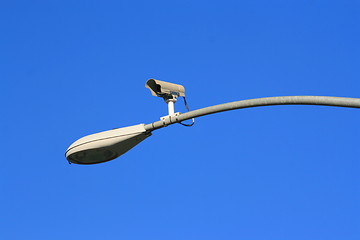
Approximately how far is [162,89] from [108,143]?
1.05 metres

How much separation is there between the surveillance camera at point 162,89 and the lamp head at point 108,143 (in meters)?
0.54

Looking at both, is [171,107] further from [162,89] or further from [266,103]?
[266,103]

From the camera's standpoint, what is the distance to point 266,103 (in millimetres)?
9133

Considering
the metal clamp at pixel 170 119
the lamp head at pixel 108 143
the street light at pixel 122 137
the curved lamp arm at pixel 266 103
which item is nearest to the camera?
the curved lamp arm at pixel 266 103

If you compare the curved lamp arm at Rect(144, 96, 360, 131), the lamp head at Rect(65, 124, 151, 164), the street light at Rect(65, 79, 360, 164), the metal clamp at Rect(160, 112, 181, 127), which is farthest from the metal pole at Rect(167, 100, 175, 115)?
the lamp head at Rect(65, 124, 151, 164)

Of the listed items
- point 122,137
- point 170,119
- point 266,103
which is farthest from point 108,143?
point 266,103

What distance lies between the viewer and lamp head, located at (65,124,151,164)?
10.7 m

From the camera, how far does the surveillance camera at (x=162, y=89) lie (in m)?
10.7

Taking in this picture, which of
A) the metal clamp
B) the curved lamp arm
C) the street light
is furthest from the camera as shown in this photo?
the street light

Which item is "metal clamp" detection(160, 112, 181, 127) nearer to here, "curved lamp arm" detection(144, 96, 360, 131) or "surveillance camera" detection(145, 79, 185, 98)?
"curved lamp arm" detection(144, 96, 360, 131)

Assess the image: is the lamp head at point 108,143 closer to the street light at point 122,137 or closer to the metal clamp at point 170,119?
the street light at point 122,137

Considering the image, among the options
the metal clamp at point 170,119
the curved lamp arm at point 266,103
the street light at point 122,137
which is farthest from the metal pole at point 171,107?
the curved lamp arm at point 266,103

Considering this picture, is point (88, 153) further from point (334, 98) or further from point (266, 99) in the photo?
point (334, 98)

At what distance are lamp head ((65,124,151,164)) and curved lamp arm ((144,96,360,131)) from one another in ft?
0.66
